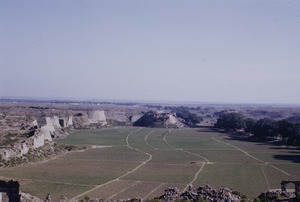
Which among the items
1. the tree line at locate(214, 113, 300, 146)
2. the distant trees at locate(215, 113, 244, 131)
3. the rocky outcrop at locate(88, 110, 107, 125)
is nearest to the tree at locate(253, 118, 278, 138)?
the tree line at locate(214, 113, 300, 146)

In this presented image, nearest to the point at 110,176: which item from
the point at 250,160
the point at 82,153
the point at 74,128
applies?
the point at 82,153

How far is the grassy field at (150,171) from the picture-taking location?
34.6 meters

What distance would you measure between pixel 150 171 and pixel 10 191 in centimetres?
2411

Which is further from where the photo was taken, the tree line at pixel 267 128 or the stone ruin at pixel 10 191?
the tree line at pixel 267 128

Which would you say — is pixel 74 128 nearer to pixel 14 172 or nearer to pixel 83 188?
pixel 14 172

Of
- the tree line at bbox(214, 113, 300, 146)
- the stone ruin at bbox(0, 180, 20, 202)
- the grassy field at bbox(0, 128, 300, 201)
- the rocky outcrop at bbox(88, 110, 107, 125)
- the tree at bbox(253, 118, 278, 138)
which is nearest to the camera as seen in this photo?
the stone ruin at bbox(0, 180, 20, 202)

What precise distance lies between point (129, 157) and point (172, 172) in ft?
45.5

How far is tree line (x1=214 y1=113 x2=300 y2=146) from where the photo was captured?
72125mm

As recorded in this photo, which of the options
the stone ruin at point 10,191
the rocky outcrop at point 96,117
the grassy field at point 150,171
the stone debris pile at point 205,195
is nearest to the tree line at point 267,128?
the grassy field at point 150,171

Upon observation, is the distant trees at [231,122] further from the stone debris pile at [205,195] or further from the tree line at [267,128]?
the stone debris pile at [205,195]

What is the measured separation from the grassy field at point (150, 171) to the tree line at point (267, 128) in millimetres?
7527

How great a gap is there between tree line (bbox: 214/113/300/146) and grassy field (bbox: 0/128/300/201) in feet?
24.7

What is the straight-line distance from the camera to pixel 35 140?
56219mm

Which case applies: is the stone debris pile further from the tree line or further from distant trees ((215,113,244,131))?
distant trees ((215,113,244,131))
